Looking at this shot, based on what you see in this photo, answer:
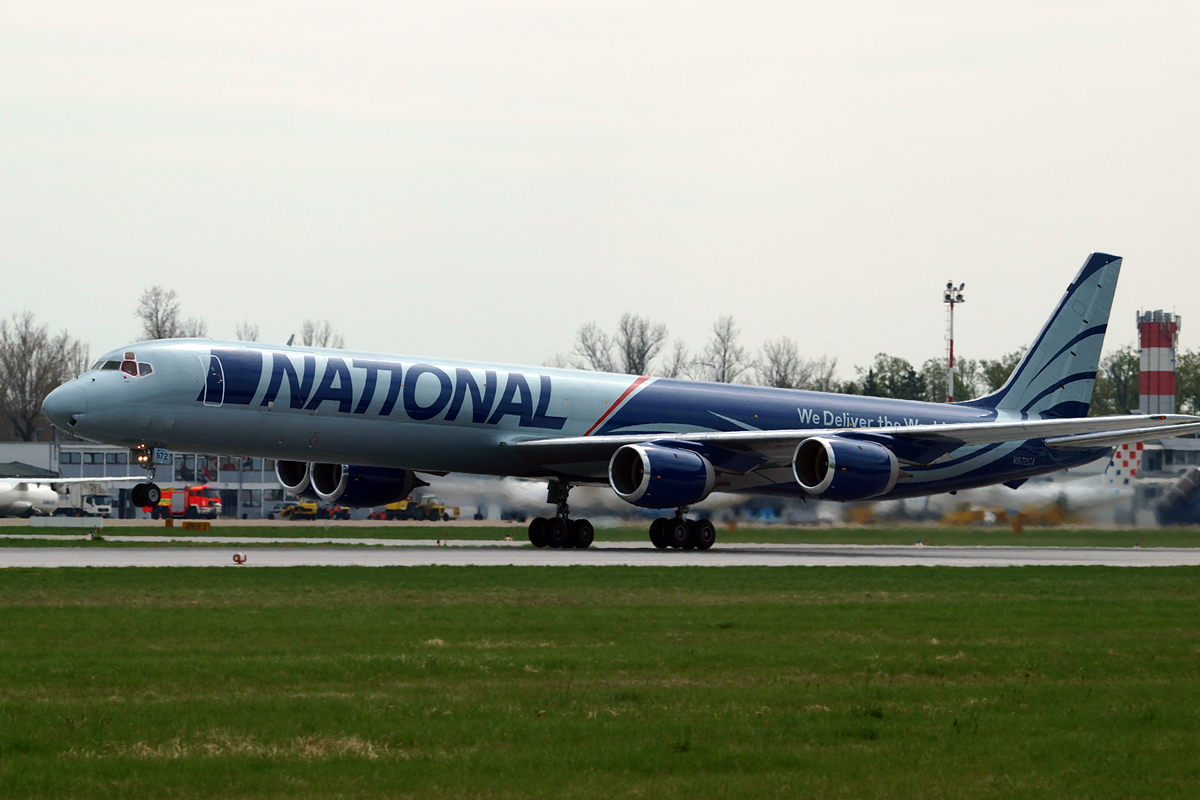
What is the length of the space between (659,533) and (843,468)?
519 centimetres

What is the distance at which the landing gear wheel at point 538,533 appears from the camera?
36156 mm

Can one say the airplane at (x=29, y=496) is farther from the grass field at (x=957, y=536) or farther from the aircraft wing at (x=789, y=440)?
the aircraft wing at (x=789, y=440)

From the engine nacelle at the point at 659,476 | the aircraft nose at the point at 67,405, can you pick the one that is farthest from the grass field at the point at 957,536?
the aircraft nose at the point at 67,405

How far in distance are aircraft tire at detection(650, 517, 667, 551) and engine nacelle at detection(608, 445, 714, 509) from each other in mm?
2074

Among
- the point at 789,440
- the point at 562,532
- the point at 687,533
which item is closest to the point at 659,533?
the point at 687,533

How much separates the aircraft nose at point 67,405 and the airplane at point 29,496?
42.0 metres

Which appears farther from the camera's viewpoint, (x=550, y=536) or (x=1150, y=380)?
(x=1150, y=380)

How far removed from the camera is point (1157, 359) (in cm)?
10350

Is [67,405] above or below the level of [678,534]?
above
